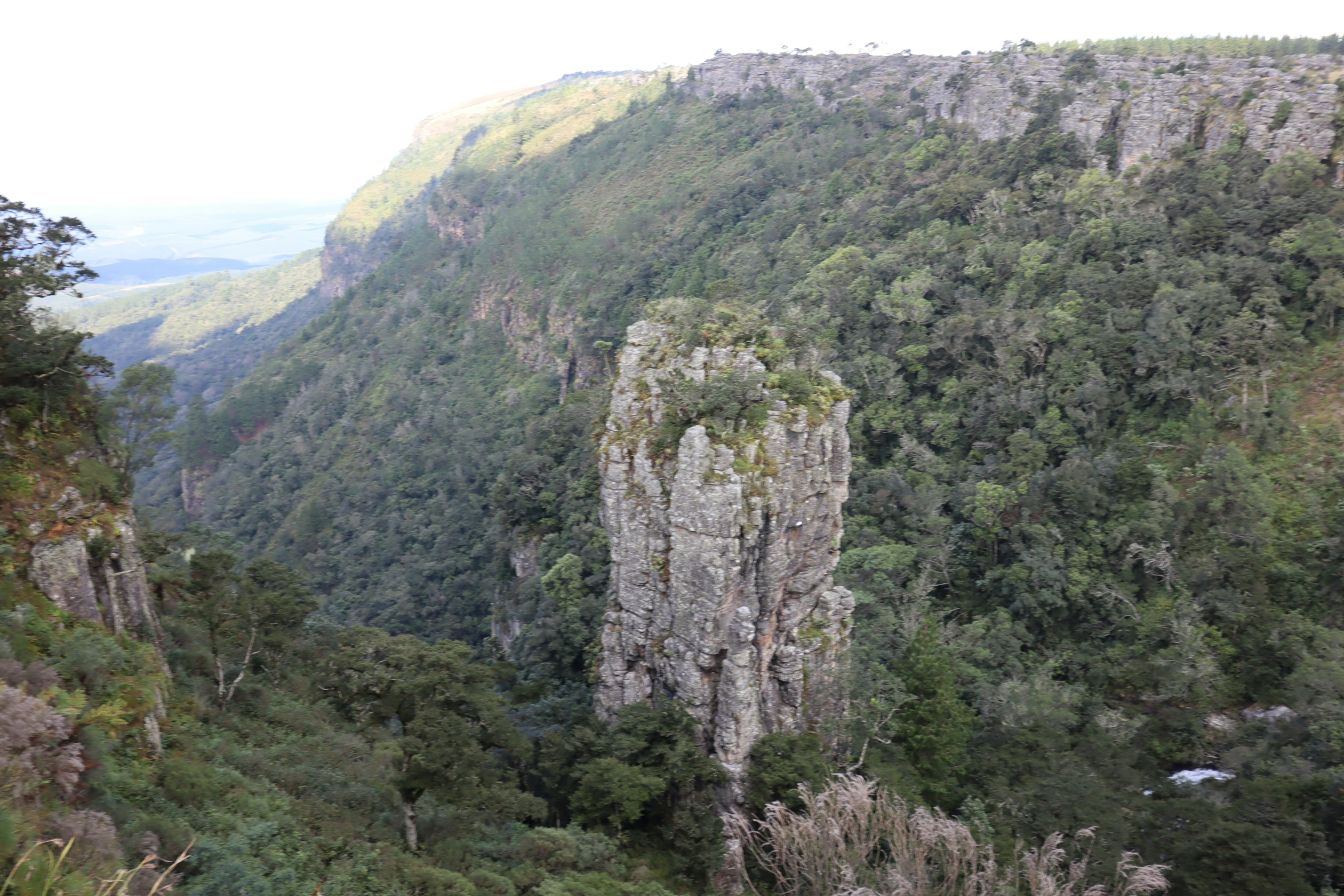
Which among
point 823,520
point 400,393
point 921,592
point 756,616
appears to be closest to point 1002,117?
point 921,592

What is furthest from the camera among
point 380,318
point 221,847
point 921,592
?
point 380,318

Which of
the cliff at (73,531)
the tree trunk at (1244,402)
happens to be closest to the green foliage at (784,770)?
the cliff at (73,531)

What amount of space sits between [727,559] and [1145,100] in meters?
48.6

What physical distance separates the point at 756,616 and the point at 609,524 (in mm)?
6296

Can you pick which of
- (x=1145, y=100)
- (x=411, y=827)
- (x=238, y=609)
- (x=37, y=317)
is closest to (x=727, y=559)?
(x=411, y=827)

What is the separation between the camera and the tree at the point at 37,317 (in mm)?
17484

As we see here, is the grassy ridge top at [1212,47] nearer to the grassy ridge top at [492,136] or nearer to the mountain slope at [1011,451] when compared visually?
the mountain slope at [1011,451]

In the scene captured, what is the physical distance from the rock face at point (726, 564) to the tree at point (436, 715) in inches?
227

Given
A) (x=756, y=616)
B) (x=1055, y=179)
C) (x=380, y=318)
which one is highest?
(x=1055, y=179)

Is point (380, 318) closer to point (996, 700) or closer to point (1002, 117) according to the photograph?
point (1002, 117)

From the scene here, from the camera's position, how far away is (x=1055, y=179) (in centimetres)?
5303

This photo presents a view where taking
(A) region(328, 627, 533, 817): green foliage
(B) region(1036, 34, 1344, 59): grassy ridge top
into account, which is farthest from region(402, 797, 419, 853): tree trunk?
(B) region(1036, 34, 1344, 59): grassy ridge top

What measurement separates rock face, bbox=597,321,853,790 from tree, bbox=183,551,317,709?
38.8 feet

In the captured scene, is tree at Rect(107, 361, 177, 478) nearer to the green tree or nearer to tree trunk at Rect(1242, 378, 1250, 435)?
the green tree
